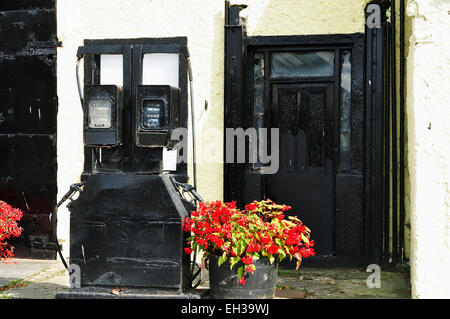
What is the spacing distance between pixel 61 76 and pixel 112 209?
2875 millimetres

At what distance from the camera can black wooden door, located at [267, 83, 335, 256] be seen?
7.14 m

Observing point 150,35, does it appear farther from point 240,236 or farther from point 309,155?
point 240,236

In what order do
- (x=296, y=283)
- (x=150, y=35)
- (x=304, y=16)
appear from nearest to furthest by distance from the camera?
(x=296, y=283) < (x=304, y=16) < (x=150, y=35)

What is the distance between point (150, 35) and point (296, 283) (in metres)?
3.50

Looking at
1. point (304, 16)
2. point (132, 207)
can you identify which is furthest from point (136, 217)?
point (304, 16)

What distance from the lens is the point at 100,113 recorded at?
5320mm

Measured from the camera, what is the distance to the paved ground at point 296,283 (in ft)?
18.8

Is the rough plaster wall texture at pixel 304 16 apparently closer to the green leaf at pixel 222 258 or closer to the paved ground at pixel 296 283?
the paved ground at pixel 296 283

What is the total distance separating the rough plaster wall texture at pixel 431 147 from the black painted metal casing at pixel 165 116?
7.06ft

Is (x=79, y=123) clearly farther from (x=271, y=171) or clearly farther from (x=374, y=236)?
(x=374, y=236)

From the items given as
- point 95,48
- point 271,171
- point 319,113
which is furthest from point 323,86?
point 95,48

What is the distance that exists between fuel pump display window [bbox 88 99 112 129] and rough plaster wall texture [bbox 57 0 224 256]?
2.05 m

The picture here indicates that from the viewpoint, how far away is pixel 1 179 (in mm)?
7617
